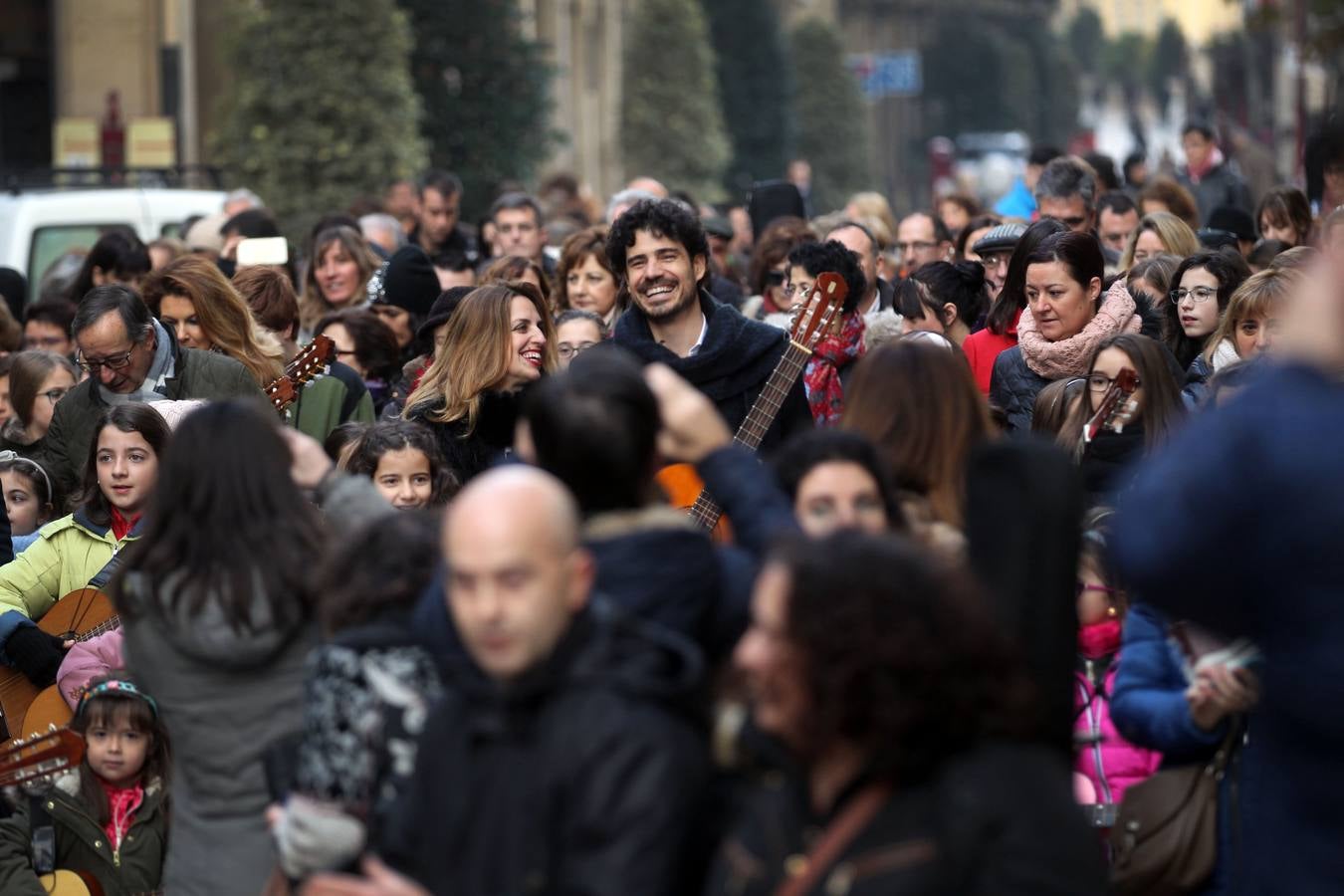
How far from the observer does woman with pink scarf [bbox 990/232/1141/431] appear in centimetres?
812

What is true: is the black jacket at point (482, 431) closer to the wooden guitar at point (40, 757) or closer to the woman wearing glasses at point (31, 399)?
the wooden guitar at point (40, 757)

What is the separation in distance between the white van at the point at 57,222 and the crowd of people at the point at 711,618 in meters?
7.66

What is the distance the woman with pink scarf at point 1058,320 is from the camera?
812cm

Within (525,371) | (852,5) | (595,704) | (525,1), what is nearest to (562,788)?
(595,704)

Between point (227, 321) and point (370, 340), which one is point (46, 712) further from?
point (370, 340)

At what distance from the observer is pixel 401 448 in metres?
7.20

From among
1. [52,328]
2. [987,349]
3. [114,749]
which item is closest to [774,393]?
[114,749]

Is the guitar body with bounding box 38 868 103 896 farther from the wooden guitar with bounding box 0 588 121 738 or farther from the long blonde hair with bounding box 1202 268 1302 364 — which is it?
the long blonde hair with bounding box 1202 268 1302 364

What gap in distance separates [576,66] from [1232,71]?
20.1 metres

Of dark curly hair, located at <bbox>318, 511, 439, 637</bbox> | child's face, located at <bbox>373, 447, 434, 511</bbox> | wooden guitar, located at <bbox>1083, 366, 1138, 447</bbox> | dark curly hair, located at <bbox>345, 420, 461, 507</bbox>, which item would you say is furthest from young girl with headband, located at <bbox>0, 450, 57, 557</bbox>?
dark curly hair, located at <bbox>318, 511, 439, 637</bbox>

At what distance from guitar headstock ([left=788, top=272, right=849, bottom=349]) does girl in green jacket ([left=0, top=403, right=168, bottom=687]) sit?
2162mm

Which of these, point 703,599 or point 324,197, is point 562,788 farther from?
point 324,197

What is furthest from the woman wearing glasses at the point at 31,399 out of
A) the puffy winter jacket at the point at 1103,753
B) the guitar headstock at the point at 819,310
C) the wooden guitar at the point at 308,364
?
the puffy winter jacket at the point at 1103,753

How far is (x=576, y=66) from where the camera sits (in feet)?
135
